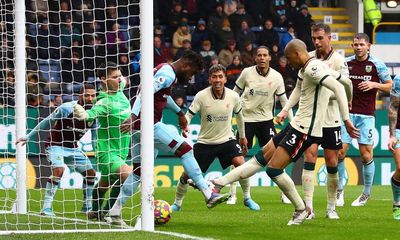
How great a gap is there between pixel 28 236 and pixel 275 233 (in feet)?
8.33

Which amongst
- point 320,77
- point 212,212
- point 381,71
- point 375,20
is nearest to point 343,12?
point 375,20

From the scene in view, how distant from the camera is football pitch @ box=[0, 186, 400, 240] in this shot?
10.8 metres

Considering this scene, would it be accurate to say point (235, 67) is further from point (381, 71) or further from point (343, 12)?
point (381, 71)

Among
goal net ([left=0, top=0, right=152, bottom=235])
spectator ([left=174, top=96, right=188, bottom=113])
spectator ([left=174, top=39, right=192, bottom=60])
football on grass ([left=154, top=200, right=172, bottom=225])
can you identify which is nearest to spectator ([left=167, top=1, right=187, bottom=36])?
spectator ([left=174, top=39, right=192, bottom=60])

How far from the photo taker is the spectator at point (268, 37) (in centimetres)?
2694

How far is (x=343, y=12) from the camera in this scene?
31625 millimetres

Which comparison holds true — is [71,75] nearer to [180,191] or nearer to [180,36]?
[180,191]

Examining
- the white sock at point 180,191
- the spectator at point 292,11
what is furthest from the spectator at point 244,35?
the white sock at point 180,191

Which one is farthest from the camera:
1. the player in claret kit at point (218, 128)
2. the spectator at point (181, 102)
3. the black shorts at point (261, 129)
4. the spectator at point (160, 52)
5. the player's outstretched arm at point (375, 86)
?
the spectator at point (160, 52)

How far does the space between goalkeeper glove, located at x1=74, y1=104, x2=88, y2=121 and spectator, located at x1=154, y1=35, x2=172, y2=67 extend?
10.9 meters

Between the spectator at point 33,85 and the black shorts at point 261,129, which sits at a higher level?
the spectator at point 33,85

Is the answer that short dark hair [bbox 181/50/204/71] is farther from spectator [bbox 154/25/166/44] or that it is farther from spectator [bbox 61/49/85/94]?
spectator [bbox 154/25/166/44]

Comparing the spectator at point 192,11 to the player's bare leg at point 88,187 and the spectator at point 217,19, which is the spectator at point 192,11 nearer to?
the spectator at point 217,19

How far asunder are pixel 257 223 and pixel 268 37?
1509 cm
